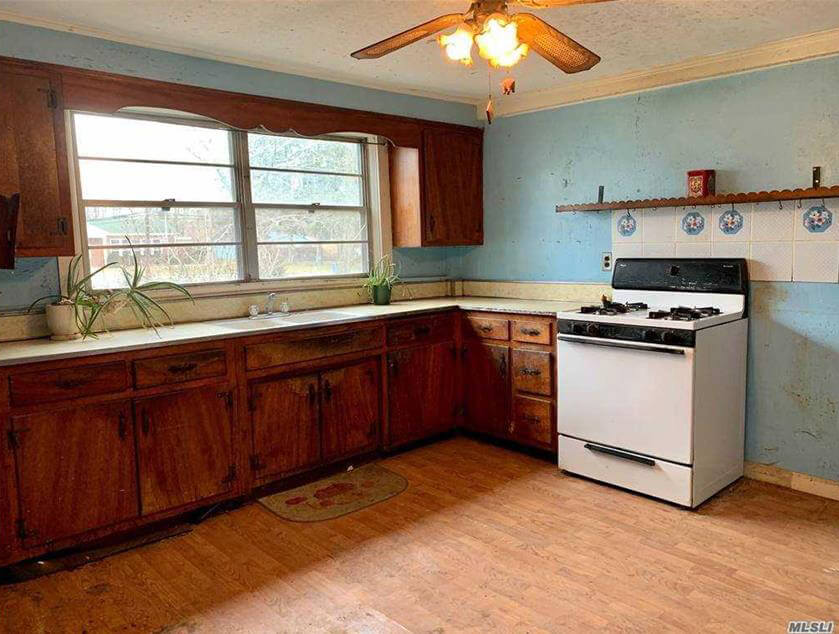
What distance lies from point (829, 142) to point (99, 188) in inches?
142

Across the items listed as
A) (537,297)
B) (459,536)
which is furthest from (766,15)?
(459,536)

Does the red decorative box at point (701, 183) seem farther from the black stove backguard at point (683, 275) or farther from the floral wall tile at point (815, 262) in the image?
the floral wall tile at point (815, 262)

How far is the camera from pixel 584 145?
392cm

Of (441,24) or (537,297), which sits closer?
(441,24)

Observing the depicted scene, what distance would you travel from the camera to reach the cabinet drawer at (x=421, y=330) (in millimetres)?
3664

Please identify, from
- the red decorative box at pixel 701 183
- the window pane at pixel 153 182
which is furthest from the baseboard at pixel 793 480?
the window pane at pixel 153 182

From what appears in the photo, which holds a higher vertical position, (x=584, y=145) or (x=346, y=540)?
(x=584, y=145)

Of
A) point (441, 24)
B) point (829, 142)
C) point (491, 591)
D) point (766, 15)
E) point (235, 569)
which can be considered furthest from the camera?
point (829, 142)

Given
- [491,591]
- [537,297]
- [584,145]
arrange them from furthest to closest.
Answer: [537,297] → [584,145] → [491,591]

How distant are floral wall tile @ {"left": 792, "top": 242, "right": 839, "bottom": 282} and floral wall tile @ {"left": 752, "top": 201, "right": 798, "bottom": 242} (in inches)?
3.7

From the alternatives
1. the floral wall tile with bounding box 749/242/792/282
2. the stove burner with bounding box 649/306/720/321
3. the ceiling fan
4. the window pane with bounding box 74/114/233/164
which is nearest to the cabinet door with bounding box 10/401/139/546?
the window pane with bounding box 74/114/233/164

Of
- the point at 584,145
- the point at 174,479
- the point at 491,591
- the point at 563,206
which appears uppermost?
the point at 584,145

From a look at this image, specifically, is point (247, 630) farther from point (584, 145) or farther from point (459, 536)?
point (584, 145)

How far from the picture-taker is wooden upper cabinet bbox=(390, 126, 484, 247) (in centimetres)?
418
